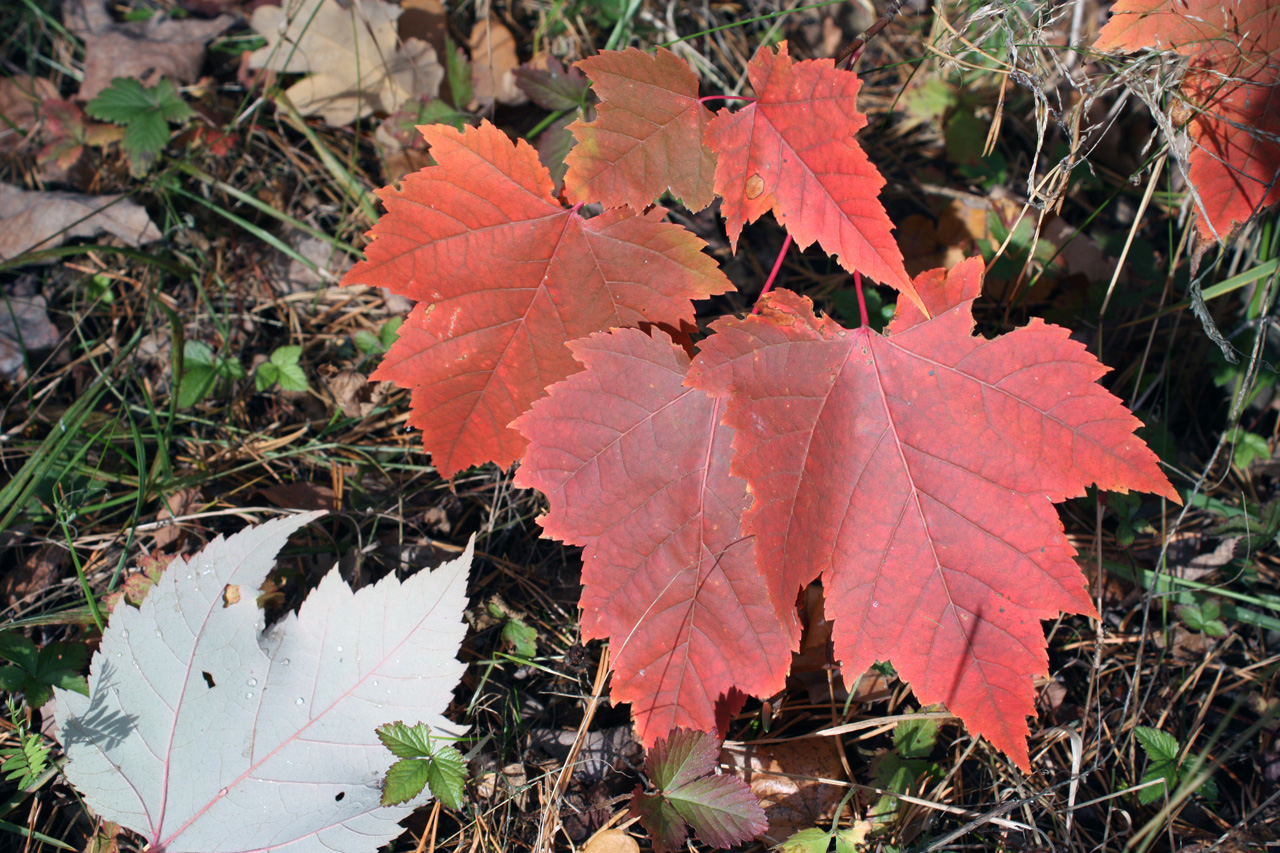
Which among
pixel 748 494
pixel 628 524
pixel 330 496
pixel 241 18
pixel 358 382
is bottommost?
pixel 330 496

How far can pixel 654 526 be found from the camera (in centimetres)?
146

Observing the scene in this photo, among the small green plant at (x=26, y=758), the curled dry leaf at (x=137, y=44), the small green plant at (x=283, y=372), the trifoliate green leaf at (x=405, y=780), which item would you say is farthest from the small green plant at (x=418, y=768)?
the curled dry leaf at (x=137, y=44)

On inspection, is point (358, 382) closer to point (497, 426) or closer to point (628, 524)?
point (497, 426)

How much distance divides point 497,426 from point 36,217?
1.88 meters

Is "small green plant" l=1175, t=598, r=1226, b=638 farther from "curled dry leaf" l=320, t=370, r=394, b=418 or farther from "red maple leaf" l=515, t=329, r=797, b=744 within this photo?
"curled dry leaf" l=320, t=370, r=394, b=418

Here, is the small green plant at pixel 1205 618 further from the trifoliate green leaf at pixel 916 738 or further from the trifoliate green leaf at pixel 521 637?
the trifoliate green leaf at pixel 521 637

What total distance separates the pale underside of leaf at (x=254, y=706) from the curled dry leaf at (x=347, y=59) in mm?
1580

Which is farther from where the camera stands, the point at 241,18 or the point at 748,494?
the point at 241,18

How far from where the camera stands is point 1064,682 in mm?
1818

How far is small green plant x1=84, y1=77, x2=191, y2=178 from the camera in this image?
215 centimetres

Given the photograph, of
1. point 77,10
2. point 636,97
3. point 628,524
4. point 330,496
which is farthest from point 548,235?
point 77,10

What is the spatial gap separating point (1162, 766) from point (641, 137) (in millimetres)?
1812

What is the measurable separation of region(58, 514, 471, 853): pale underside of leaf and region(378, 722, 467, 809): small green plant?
42 millimetres

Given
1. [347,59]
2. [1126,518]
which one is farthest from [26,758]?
[1126,518]
